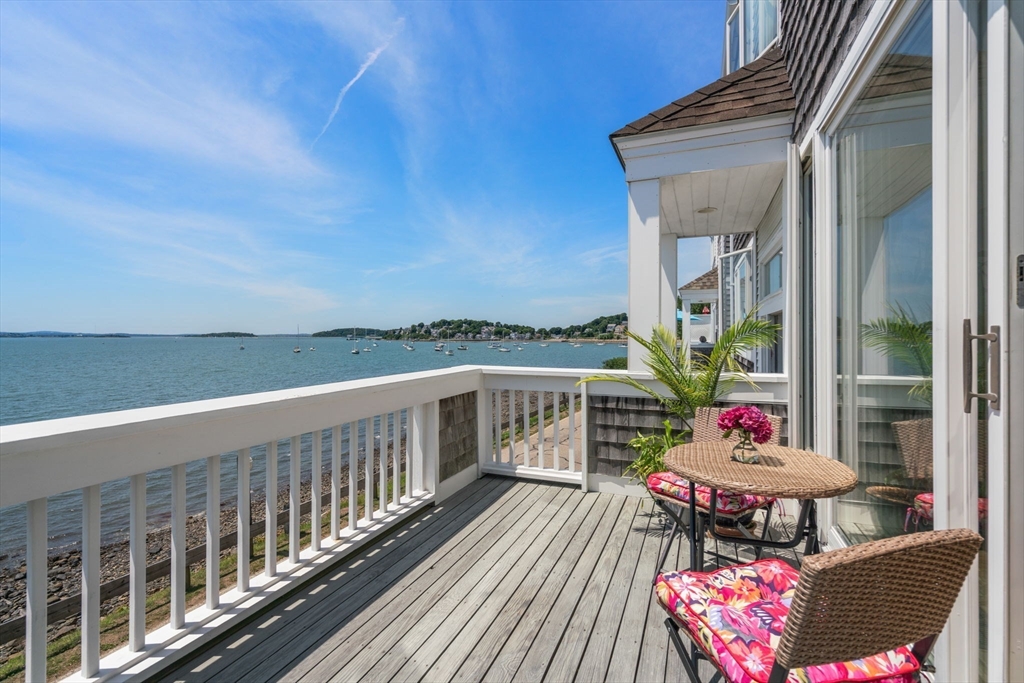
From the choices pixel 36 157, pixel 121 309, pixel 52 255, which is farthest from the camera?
pixel 121 309

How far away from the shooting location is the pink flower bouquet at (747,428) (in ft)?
6.41

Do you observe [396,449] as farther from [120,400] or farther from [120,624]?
[120,400]

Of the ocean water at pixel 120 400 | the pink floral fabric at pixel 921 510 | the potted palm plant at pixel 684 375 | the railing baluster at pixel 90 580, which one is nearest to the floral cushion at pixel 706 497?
the pink floral fabric at pixel 921 510

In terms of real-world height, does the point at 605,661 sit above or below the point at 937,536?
below

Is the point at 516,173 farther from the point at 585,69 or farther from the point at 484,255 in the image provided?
the point at 484,255

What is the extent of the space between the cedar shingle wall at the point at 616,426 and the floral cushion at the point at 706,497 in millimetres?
1021

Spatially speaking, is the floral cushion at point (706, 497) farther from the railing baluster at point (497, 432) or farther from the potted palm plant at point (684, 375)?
the railing baluster at point (497, 432)

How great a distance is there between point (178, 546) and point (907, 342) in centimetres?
279

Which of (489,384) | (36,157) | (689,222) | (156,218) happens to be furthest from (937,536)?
(156,218)

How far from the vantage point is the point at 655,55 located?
22.3 ft

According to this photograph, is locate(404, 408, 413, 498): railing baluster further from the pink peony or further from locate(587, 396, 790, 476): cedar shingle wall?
the pink peony

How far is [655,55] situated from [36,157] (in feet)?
54.1

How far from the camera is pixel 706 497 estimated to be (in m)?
2.25

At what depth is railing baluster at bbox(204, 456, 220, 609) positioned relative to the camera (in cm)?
183
